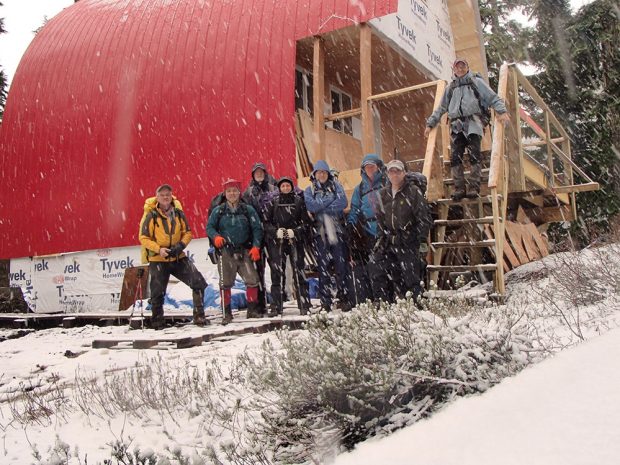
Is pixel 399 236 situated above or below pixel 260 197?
below

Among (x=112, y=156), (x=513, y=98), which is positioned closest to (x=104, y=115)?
(x=112, y=156)

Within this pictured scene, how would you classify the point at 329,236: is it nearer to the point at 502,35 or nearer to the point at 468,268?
the point at 468,268

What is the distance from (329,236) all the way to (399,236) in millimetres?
1207

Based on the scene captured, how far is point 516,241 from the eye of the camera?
30.9 ft

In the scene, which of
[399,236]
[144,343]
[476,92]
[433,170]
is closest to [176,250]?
[144,343]

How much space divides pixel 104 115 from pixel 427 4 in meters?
7.02

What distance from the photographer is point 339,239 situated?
646 cm

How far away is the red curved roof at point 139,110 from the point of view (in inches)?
379

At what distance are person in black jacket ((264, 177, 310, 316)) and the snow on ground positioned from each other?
14.8ft

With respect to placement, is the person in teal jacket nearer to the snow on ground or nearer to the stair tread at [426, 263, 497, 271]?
the stair tread at [426, 263, 497, 271]

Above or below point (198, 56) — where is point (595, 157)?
below

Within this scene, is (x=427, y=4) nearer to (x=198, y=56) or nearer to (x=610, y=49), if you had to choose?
(x=198, y=56)

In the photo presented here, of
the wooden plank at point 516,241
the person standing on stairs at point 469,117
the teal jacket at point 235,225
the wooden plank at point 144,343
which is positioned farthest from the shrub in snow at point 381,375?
the wooden plank at point 516,241

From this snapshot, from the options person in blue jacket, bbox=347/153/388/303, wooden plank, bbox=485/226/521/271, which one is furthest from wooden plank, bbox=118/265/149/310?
wooden plank, bbox=485/226/521/271
